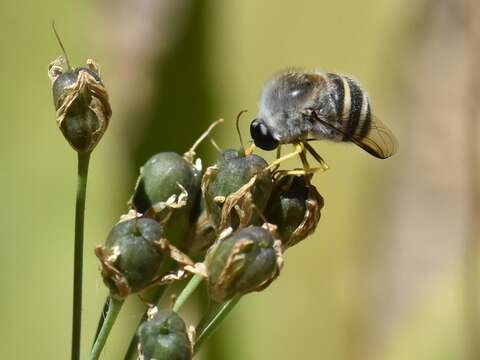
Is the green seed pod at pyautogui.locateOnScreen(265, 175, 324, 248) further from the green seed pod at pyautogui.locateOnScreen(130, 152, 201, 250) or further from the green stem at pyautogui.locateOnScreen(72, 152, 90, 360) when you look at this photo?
the green stem at pyautogui.locateOnScreen(72, 152, 90, 360)

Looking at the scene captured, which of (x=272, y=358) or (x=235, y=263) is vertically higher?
(x=235, y=263)

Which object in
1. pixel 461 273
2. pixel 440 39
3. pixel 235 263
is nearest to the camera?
pixel 235 263

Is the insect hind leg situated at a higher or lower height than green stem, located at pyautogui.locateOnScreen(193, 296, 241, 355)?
higher

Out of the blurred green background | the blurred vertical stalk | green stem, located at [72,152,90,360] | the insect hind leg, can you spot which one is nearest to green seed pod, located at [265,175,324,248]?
the insect hind leg

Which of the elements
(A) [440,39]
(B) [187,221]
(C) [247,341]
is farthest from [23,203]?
(A) [440,39]

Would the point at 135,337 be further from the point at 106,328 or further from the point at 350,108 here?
the point at 350,108

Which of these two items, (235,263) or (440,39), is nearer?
(235,263)

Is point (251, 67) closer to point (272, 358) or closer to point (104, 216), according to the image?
point (104, 216)
